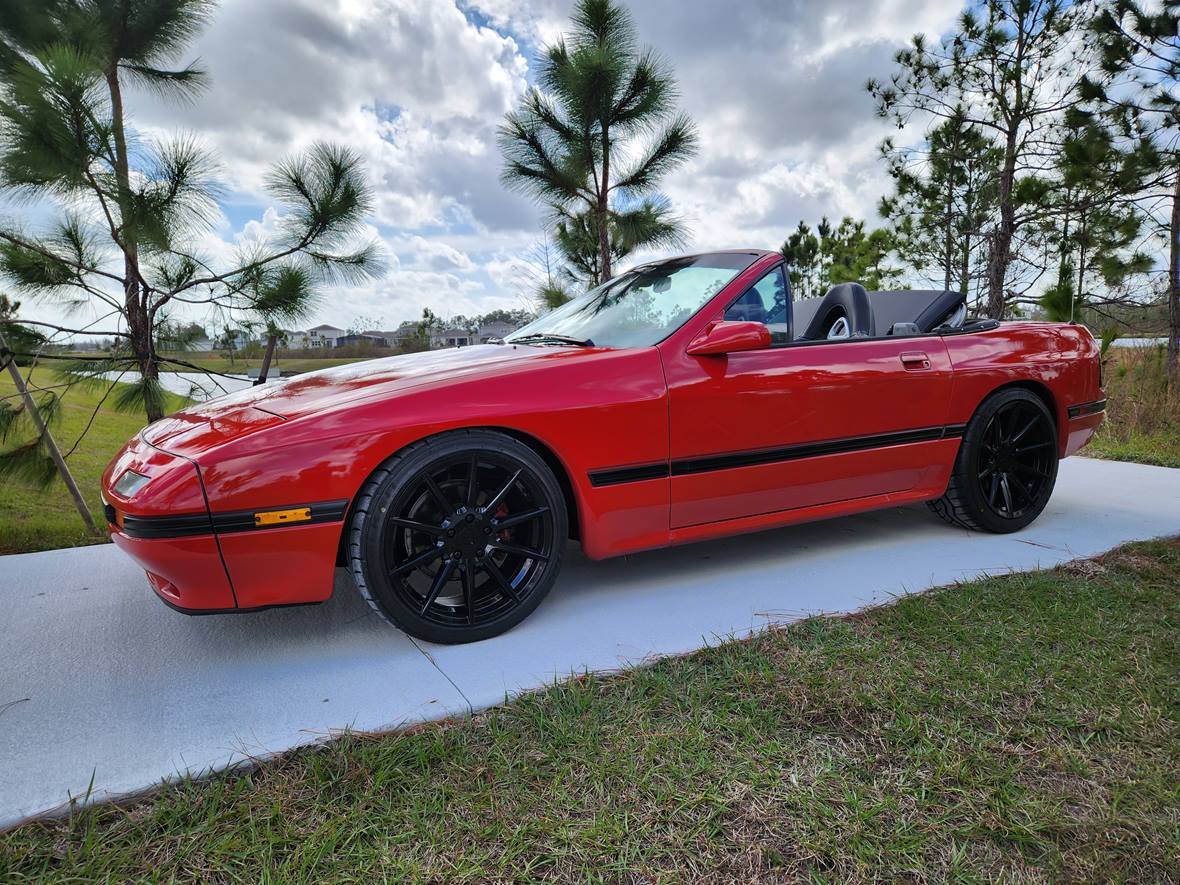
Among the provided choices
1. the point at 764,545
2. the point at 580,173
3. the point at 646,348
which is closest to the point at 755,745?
the point at 646,348

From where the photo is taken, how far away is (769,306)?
289cm

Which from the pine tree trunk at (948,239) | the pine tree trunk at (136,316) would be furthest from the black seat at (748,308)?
the pine tree trunk at (948,239)

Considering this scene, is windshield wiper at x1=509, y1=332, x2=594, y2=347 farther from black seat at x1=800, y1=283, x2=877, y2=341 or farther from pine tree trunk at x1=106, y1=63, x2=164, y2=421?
pine tree trunk at x1=106, y1=63, x2=164, y2=421

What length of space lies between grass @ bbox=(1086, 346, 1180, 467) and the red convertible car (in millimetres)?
3363

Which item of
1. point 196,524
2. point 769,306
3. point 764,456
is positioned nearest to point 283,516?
point 196,524

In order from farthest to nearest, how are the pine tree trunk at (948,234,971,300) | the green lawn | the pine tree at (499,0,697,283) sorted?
the pine tree trunk at (948,234,971,300), the pine tree at (499,0,697,283), the green lawn

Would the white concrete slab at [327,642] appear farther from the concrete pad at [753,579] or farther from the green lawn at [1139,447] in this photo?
the green lawn at [1139,447]

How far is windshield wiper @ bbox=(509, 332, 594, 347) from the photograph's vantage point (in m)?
2.78

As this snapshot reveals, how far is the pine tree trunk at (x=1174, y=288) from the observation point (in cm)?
948

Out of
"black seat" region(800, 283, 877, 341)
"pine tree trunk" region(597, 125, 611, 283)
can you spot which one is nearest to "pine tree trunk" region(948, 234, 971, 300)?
"pine tree trunk" region(597, 125, 611, 283)

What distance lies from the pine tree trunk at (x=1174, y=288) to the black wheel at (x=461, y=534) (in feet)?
33.9

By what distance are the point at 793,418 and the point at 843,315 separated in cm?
97

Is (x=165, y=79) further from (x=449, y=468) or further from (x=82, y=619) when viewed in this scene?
(x=449, y=468)

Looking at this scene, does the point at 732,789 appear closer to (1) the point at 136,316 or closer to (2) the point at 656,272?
(2) the point at 656,272
